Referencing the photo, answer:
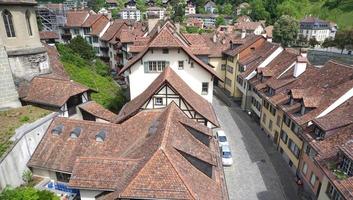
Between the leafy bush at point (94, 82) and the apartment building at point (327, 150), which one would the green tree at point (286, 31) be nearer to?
the leafy bush at point (94, 82)

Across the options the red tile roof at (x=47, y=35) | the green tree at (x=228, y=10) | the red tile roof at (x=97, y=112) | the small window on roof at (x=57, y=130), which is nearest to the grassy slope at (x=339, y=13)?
the green tree at (x=228, y=10)

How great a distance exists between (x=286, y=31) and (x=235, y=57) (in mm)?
50735

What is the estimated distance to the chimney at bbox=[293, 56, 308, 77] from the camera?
3572 centimetres

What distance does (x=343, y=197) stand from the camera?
18.4 metres

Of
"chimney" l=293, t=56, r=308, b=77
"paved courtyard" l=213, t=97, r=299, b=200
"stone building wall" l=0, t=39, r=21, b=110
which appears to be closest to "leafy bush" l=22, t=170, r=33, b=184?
"stone building wall" l=0, t=39, r=21, b=110

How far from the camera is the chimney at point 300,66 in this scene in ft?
117

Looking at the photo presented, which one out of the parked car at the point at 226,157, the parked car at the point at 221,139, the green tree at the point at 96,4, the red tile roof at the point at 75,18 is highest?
the green tree at the point at 96,4

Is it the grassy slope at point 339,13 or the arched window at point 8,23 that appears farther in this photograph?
the grassy slope at point 339,13

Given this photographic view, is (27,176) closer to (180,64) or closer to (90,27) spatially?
(180,64)

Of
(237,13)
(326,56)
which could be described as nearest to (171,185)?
(326,56)

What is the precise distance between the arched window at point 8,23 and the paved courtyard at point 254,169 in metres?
28.5

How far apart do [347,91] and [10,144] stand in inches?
1228

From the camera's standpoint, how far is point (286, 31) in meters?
91.1

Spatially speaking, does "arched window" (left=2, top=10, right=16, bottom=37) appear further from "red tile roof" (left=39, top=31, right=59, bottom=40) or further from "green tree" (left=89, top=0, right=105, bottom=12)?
"green tree" (left=89, top=0, right=105, bottom=12)
